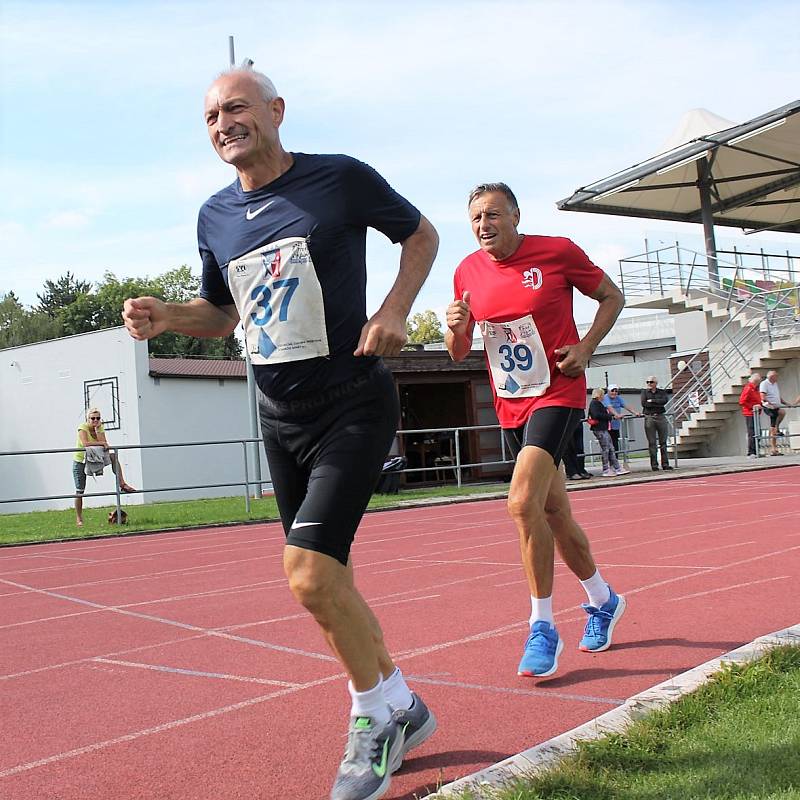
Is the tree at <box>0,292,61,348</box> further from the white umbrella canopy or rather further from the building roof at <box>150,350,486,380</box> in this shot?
the white umbrella canopy

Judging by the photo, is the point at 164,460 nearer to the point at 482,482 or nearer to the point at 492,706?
the point at 482,482

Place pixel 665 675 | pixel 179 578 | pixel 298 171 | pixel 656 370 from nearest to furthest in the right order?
1. pixel 298 171
2. pixel 665 675
3. pixel 179 578
4. pixel 656 370

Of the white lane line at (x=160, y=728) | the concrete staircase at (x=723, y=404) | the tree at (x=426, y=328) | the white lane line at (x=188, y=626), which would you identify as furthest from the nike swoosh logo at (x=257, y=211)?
the tree at (x=426, y=328)

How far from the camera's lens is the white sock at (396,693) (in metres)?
3.49

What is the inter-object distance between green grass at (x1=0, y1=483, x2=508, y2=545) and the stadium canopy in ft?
44.5

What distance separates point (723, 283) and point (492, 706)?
29.7 meters

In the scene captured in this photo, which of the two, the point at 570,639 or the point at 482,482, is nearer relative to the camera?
the point at 570,639

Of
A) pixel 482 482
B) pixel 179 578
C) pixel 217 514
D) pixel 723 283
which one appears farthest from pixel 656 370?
pixel 179 578

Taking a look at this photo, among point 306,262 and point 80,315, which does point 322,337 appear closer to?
point 306,262

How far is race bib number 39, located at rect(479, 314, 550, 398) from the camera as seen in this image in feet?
16.3

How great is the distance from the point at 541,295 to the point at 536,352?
286 millimetres

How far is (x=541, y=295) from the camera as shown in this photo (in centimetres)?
505

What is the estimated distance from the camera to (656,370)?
44812mm

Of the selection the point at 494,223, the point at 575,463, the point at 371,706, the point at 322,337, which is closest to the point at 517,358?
the point at 494,223
